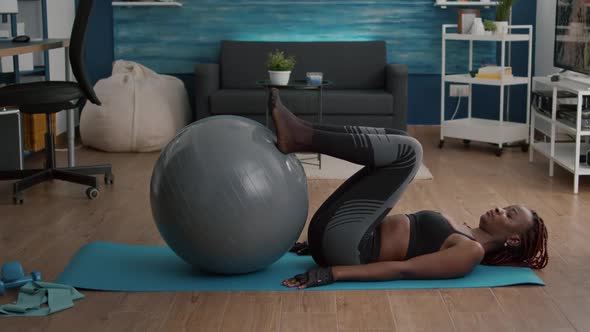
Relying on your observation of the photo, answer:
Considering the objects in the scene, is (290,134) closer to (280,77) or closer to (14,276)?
(14,276)

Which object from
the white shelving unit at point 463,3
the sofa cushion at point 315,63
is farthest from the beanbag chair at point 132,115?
the white shelving unit at point 463,3

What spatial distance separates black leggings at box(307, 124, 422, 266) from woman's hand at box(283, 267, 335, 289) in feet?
0.26

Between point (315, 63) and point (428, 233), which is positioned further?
point (315, 63)

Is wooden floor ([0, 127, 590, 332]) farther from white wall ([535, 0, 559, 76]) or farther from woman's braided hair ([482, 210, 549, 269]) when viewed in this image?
white wall ([535, 0, 559, 76])

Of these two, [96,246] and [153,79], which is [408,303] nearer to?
[96,246]

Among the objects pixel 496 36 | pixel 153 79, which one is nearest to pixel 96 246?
pixel 153 79

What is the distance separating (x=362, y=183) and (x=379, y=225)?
209 mm

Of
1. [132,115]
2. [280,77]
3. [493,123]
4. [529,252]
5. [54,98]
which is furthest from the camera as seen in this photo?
[493,123]

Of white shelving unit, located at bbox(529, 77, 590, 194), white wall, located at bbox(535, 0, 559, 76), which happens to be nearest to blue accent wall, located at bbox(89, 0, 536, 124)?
white wall, located at bbox(535, 0, 559, 76)

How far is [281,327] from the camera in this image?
2.89 m

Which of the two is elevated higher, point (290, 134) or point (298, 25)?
point (298, 25)

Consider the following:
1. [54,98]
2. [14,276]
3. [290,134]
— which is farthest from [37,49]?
[290,134]

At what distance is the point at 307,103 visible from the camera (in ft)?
22.0

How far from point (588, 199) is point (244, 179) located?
2.58m
